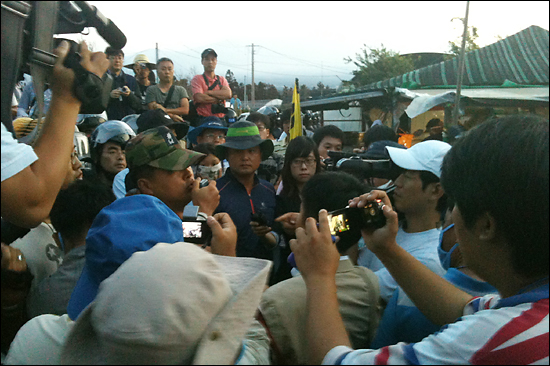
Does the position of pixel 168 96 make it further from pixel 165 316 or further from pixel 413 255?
pixel 165 316

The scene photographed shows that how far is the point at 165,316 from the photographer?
2.94 ft

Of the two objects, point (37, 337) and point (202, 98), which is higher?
point (202, 98)

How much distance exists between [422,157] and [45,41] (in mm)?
2054

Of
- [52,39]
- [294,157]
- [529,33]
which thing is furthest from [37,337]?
[529,33]

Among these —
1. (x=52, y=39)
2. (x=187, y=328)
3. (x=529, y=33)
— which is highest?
(x=529, y=33)

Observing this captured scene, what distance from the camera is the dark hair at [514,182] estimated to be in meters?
1.05

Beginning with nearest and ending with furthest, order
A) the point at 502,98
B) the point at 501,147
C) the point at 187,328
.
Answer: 1. the point at 187,328
2. the point at 501,147
3. the point at 502,98

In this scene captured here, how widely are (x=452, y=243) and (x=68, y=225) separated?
2009mm

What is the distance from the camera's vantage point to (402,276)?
1.65 meters

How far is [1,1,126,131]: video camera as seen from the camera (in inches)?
40.1

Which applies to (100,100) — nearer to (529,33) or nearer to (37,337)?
(37,337)

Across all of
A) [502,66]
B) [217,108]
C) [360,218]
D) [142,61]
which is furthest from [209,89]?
[502,66]

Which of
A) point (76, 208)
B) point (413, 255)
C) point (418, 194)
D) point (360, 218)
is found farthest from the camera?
point (418, 194)

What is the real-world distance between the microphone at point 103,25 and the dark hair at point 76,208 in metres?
1.29
